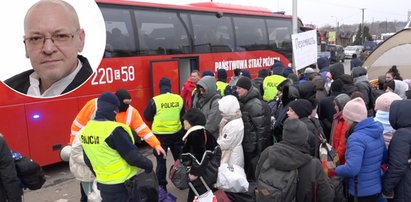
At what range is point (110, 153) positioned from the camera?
3.57 meters

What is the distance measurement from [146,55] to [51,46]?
532cm

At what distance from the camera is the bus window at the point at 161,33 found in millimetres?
7758

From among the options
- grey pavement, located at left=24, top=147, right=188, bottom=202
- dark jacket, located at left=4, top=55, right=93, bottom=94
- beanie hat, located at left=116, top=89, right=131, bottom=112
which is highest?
dark jacket, located at left=4, top=55, right=93, bottom=94

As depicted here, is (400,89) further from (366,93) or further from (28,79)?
(28,79)

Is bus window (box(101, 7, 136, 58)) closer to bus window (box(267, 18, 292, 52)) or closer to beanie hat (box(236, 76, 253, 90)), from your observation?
beanie hat (box(236, 76, 253, 90))

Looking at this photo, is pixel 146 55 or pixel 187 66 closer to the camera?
pixel 146 55

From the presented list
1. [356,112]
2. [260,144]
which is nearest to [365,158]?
[356,112]

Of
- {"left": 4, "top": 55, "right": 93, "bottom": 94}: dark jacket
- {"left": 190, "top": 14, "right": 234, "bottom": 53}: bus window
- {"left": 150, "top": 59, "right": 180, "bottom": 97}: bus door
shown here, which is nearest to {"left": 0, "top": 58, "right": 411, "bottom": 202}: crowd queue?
{"left": 4, "top": 55, "right": 93, "bottom": 94}: dark jacket

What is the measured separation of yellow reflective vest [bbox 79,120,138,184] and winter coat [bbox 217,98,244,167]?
1351 mm

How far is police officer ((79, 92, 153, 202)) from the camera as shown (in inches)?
139

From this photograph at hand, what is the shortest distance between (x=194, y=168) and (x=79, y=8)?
6.55ft

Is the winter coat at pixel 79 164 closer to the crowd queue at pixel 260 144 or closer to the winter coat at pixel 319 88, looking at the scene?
the crowd queue at pixel 260 144

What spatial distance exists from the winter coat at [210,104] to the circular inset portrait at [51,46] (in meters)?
2.66

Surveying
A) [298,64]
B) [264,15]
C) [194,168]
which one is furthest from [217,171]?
[264,15]
